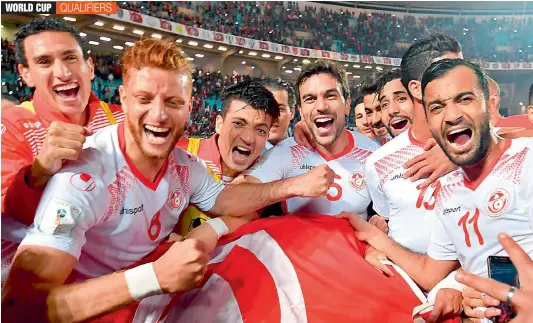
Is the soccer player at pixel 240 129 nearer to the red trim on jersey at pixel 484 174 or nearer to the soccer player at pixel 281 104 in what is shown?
the soccer player at pixel 281 104

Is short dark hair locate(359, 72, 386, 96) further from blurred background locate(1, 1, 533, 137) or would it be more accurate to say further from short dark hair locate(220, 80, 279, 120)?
short dark hair locate(220, 80, 279, 120)

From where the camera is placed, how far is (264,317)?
102 cm

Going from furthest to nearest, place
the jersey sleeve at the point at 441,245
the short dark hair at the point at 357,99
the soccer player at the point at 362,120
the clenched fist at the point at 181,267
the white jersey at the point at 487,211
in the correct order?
the soccer player at the point at 362,120
the short dark hair at the point at 357,99
the jersey sleeve at the point at 441,245
the white jersey at the point at 487,211
the clenched fist at the point at 181,267

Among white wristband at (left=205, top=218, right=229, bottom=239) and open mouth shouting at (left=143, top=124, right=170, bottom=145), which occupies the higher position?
open mouth shouting at (left=143, top=124, right=170, bottom=145)

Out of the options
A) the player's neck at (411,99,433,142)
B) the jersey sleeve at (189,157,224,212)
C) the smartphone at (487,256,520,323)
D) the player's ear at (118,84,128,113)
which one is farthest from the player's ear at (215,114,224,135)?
the smartphone at (487,256,520,323)

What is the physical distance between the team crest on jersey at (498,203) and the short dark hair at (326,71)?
505 millimetres

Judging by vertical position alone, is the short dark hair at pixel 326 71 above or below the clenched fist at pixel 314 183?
above

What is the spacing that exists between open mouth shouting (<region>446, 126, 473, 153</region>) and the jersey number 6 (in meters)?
0.73

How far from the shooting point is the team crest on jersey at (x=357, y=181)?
1.33 metres

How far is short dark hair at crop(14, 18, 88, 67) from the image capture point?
3.47 feet

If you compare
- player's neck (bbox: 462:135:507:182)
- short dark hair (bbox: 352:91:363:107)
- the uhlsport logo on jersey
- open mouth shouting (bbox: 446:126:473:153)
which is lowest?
the uhlsport logo on jersey

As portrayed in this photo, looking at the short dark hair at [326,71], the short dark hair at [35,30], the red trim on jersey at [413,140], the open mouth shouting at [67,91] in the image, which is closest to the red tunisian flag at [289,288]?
the red trim on jersey at [413,140]

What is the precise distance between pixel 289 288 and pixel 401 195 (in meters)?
0.43

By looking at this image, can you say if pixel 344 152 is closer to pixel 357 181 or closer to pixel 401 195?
pixel 357 181
